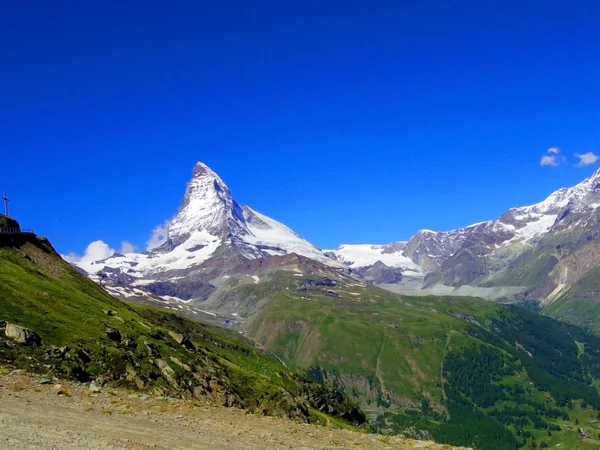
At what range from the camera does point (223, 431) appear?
37375 millimetres

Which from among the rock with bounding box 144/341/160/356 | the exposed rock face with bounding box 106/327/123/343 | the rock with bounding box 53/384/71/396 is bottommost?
the rock with bounding box 53/384/71/396

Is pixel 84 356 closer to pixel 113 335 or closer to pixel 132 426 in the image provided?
pixel 113 335

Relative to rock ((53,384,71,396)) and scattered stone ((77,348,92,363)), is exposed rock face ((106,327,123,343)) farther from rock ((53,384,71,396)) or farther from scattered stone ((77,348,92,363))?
rock ((53,384,71,396))

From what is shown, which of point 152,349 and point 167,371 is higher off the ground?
point 152,349

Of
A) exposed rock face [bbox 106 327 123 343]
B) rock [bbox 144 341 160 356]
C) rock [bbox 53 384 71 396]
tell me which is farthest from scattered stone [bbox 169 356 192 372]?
rock [bbox 53 384 71 396]

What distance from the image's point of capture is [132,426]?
118 ft

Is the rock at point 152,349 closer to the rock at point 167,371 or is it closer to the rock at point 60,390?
the rock at point 167,371

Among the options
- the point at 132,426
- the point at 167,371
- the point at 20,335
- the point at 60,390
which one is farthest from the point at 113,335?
the point at 132,426

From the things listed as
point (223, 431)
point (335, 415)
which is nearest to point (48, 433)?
point (223, 431)

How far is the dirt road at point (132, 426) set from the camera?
31.8 m

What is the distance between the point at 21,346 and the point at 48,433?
27807 millimetres

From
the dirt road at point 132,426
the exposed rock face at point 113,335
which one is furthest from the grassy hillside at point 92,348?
the dirt road at point 132,426

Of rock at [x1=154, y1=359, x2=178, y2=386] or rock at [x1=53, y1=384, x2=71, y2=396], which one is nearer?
rock at [x1=53, y1=384, x2=71, y2=396]

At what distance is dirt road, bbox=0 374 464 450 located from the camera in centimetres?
3184
